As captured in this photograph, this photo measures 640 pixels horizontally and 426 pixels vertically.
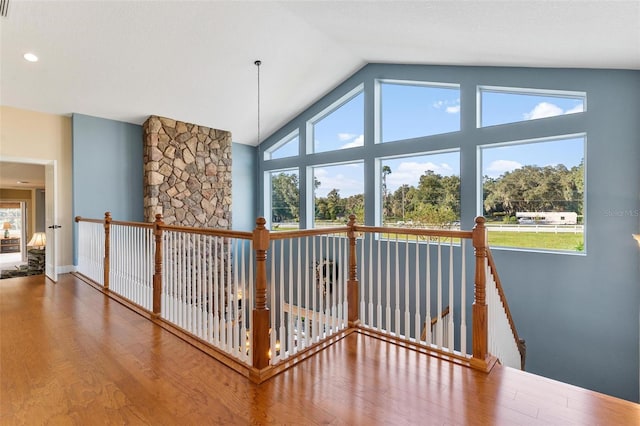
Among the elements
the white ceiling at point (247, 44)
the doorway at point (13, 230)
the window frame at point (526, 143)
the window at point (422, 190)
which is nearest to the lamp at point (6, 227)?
the doorway at point (13, 230)

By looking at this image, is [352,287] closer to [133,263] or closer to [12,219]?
[133,263]

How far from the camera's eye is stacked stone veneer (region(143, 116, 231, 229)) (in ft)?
18.0

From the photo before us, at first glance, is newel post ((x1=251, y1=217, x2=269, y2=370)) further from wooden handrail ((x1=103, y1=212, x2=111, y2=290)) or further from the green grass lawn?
the green grass lawn

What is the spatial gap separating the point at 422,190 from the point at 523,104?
1.81 m

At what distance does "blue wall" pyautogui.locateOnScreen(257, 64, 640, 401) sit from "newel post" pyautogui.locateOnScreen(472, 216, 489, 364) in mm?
2525

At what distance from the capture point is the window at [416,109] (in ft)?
15.8

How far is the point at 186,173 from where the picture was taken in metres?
6.00

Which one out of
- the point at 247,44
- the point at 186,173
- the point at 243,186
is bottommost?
the point at 243,186

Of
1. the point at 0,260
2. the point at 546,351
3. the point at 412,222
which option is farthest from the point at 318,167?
the point at 0,260

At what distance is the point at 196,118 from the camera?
19.2 ft

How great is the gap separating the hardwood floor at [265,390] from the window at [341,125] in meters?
4.19

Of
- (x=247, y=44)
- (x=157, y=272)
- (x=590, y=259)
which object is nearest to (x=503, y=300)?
(x=590, y=259)

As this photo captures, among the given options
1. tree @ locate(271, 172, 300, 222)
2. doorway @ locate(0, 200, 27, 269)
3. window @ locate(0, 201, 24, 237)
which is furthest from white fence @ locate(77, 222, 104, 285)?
window @ locate(0, 201, 24, 237)

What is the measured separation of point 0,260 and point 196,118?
26.7ft
